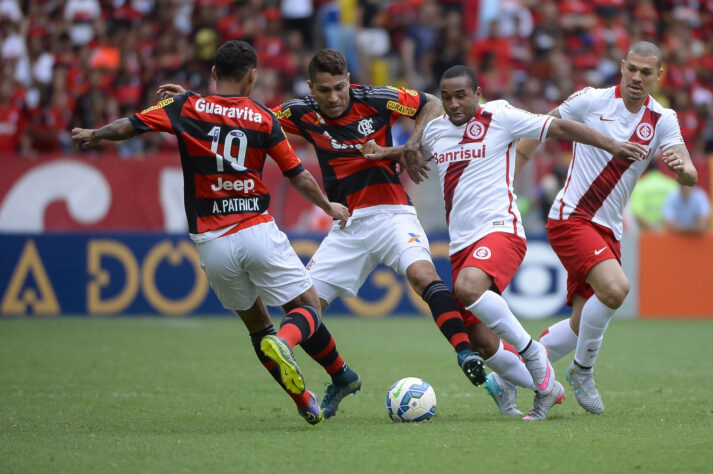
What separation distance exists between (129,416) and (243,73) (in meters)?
2.52

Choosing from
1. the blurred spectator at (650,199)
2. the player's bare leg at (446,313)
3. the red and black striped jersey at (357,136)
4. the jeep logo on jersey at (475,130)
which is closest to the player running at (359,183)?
the red and black striped jersey at (357,136)

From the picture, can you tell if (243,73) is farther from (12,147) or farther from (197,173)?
(12,147)

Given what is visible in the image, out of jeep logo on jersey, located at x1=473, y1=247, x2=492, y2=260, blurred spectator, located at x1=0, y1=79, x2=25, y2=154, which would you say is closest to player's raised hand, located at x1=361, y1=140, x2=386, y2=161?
jeep logo on jersey, located at x1=473, y1=247, x2=492, y2=260

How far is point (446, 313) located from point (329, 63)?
6.09 ft

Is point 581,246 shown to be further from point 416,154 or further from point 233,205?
point 233,205

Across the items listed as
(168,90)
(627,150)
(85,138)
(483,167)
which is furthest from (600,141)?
(85,138)

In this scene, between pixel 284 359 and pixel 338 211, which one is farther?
pixel 338 211

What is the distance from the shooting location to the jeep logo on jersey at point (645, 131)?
7.15 m

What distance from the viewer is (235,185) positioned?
6.53m

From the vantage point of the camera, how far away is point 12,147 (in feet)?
54.2

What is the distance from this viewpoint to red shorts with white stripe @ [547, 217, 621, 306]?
705cm

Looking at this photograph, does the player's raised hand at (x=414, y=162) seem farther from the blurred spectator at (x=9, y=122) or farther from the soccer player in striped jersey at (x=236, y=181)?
the blurred spectator at (x=9, y=122)

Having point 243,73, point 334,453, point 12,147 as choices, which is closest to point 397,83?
point 12,147

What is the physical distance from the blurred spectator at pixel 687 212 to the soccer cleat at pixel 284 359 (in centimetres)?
1032
